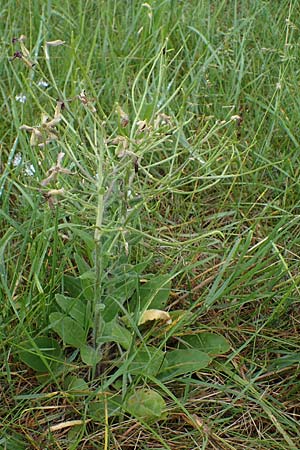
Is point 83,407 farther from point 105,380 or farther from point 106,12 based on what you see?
point 106,12

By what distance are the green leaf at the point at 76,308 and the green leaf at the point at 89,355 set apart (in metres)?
0.05

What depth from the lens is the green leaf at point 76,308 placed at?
→ 1.55 m

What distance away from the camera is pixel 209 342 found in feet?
5.39

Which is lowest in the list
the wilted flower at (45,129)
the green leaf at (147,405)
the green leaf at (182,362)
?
the green leaf at (147,405)

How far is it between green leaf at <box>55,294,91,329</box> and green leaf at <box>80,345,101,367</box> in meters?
Answer: 0.05

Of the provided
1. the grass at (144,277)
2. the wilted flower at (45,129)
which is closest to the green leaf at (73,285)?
the grass at (144,277)

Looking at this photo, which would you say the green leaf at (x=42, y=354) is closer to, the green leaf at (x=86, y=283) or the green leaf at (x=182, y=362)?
the green leaf at (x=86, y=283)

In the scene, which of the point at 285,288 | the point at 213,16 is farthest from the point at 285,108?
the point at 285,288

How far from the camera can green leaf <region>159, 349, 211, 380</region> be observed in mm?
1552

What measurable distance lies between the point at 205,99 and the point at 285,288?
2.76 feet

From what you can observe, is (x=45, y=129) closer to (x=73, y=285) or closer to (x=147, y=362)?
(x=73, y=285)

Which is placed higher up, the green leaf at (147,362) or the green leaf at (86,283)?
the green leaf at (86,283)

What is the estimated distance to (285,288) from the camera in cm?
174

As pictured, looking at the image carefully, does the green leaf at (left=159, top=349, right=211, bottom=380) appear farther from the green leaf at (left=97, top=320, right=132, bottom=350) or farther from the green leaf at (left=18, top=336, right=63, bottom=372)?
the green leaf at (left=18, top=336, right=63, bottom=372)
